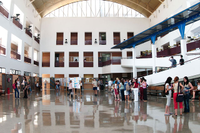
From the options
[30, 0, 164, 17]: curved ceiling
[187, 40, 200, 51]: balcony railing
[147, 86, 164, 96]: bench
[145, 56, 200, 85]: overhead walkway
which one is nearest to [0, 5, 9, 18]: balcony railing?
[30, 0, 164, 17]: curved ceiling

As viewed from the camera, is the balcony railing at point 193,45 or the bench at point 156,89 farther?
the bench at point 156,89

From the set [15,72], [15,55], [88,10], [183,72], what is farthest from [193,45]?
[88,10]

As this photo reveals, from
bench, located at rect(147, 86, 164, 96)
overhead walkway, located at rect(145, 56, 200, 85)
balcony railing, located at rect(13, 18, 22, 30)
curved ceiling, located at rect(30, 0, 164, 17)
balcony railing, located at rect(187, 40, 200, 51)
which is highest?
curved ceiling, located at rect(30, 0, 164, 17)

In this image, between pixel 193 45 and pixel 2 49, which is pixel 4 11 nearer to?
pixel 2 49

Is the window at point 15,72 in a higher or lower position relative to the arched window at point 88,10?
lower

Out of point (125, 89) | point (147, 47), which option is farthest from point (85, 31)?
point (125, 89)

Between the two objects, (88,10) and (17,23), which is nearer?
(17,23)

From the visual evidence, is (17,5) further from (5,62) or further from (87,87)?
(87,87)

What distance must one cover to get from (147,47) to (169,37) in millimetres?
8724

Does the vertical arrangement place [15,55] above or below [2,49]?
below

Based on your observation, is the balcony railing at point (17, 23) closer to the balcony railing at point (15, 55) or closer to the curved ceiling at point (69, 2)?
the balcony railing at point (15, 55)

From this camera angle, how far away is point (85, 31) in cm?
3459

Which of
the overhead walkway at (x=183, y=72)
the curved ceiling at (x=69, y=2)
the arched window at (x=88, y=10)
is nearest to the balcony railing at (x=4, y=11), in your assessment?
the curved ceiling at (x=69, y=2)

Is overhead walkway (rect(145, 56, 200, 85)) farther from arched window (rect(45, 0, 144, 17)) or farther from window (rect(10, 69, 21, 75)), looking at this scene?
arched window (rect(45, 0, 144, 17))
